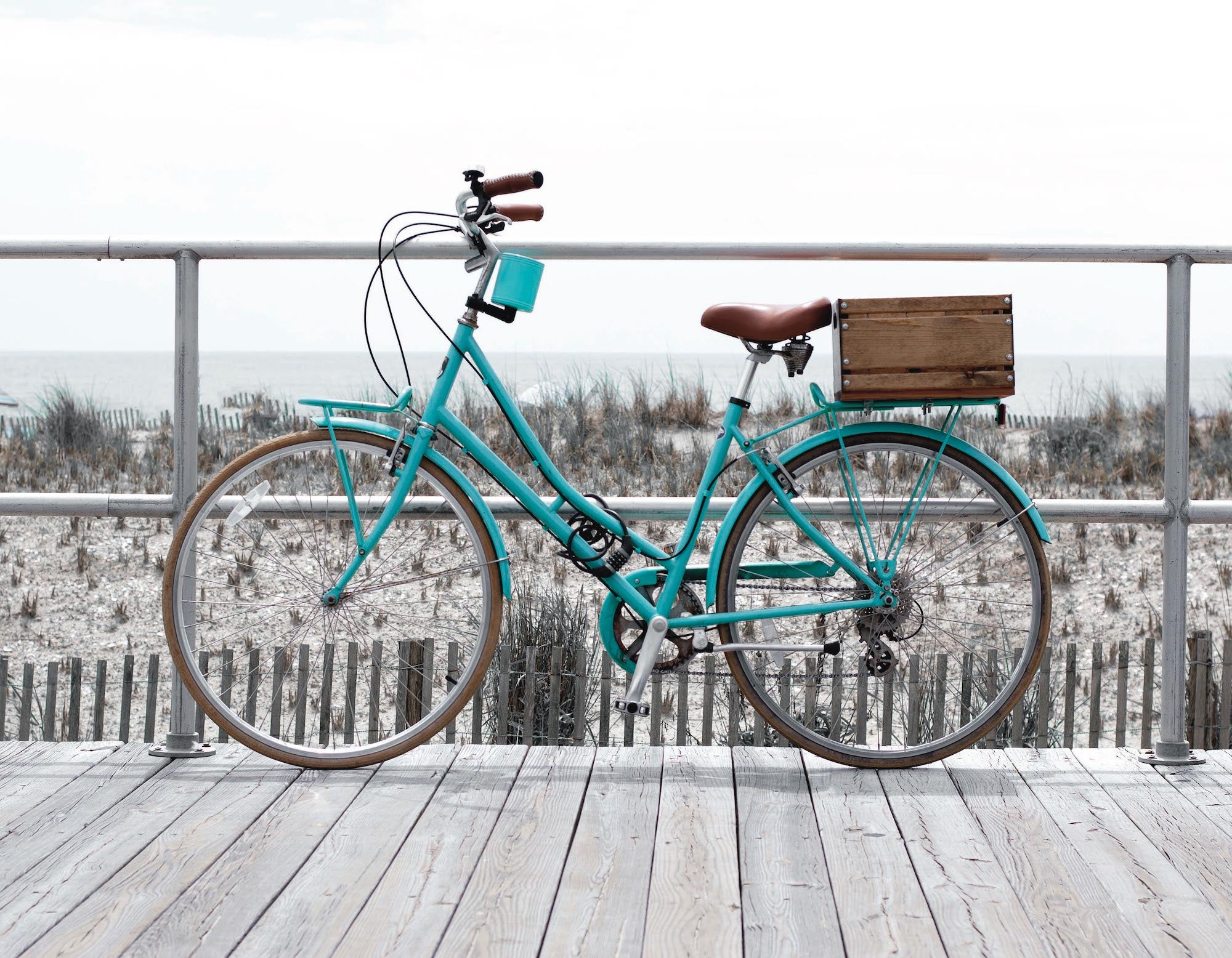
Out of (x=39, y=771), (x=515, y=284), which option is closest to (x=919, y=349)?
(x=515, y=284)

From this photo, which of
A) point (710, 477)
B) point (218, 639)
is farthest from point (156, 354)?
point (710, 477)

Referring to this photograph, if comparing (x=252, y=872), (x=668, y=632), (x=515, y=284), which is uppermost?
(x=515, y=284)

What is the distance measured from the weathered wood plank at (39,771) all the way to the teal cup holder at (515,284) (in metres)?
1.31

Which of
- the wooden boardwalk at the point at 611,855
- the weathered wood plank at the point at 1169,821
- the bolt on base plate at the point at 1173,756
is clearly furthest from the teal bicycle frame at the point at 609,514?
the bolt on base plate at the point at 1173,756

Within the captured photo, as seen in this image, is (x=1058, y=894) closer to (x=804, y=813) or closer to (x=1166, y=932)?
(x=1166, y=932)

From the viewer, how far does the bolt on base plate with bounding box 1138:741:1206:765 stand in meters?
2.59

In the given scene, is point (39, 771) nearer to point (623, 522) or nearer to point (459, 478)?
point (459, 478)

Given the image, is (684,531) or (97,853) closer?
(97,853)

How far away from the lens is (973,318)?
242cm

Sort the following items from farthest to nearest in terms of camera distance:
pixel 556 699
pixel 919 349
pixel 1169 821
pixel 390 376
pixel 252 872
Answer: pixel 390 376 → pixel 556 699 → pixel 919 349 → pixel 1169 821 → pixel 252 872

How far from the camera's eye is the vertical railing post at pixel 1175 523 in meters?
2.58

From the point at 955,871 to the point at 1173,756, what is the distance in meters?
0.91

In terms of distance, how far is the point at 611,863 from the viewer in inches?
78.4

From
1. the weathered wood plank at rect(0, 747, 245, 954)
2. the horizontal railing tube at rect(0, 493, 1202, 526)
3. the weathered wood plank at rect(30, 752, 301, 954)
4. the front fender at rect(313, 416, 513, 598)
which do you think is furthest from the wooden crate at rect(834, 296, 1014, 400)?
the weathered wood plank at rect(0, 747, 245, 954)
